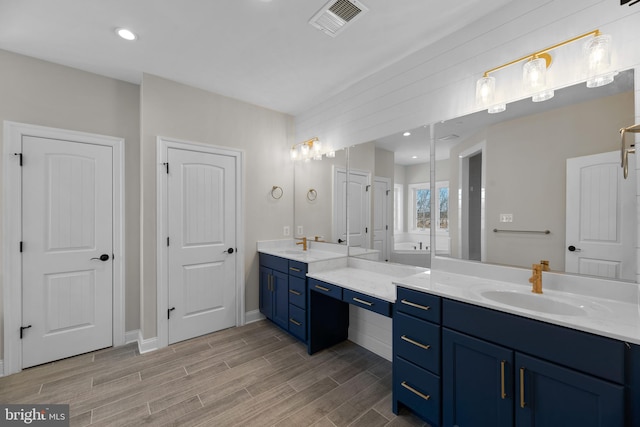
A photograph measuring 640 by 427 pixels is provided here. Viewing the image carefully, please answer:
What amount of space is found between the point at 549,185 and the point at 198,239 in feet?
10.5

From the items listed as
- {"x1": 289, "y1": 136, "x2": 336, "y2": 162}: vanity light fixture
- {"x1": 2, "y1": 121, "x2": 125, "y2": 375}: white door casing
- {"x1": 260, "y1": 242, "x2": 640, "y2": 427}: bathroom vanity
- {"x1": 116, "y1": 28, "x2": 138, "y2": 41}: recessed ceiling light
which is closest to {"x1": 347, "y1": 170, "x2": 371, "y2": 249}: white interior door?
{"x1": 289, "y1": 136, "x2": 336, "y2": 162}: vanity light fixture

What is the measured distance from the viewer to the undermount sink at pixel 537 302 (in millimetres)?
1407

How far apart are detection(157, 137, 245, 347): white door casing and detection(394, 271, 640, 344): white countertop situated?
2.24 m

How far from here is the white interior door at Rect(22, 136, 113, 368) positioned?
2.42m

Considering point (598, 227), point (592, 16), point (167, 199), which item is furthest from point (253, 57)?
point (598, 227)

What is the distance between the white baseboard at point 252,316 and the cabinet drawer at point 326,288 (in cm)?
127

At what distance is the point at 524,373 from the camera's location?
126 centimetres

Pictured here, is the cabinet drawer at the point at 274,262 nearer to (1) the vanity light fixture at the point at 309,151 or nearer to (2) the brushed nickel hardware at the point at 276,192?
(2) the brushed nickel hardware at the point at 276,192

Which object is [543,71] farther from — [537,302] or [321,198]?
[321,198]

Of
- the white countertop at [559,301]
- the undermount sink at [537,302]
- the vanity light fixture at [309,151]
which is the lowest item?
the undermount sink at [537,302]

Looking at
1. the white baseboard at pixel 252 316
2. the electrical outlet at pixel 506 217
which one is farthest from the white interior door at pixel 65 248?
the electrical outlet at pixel 506 217

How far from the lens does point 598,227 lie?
1.49 m

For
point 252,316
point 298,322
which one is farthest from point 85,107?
point 298,322

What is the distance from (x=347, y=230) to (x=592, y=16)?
94.2 inches
